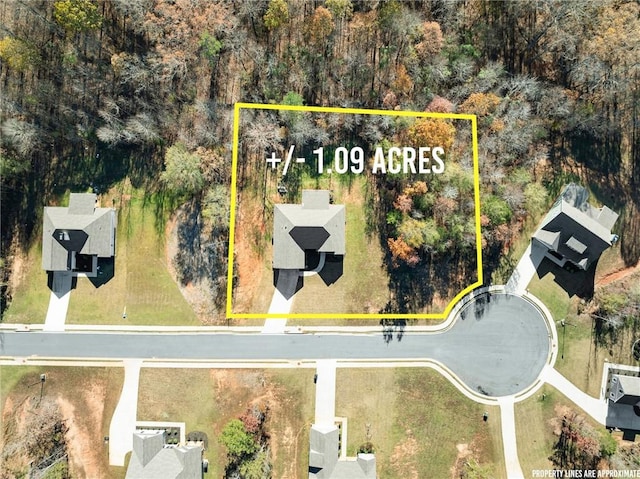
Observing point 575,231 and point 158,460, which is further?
point 575,231

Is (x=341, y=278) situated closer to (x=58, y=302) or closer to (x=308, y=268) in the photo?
(x=308, y=268)

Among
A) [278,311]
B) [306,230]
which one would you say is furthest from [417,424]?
[306,230]

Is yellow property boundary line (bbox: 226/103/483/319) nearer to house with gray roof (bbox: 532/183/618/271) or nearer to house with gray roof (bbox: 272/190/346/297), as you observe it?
house with gray roof (bbox: 272/190/346/297)

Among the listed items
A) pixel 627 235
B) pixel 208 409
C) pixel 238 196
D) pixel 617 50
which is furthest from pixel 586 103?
pixel 208 409

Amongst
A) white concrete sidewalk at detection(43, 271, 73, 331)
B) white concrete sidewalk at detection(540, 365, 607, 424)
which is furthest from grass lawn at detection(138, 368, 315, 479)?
white concrete sidewalk at detection(540, 365, 607, 424)

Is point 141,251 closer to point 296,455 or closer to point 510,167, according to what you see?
point 296,455

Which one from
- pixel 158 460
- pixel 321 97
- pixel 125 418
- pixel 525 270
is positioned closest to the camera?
pixel 158 460

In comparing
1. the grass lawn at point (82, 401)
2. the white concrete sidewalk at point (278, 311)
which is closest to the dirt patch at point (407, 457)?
the white concrete sidewalk at point (278, 311)
